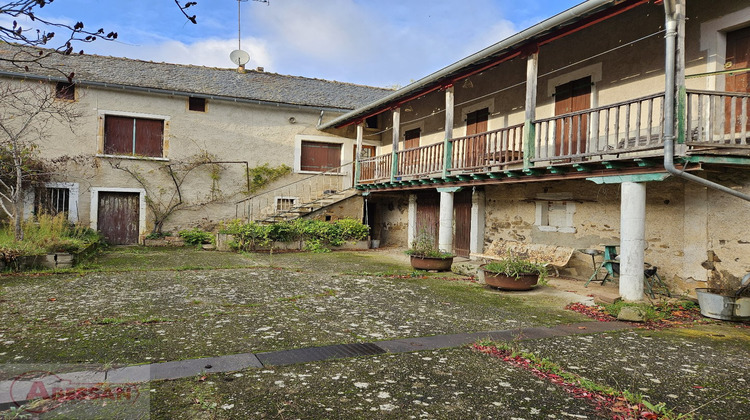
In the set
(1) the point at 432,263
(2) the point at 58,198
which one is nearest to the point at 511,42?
(1) the point at 432,263

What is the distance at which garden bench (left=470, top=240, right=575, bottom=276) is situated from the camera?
834cm

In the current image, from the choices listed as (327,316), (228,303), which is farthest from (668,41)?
(228,303)

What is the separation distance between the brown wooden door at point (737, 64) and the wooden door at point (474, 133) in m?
3.90

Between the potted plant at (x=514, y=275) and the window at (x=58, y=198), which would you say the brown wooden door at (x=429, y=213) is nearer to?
the potted plant at (x=514, y=275)

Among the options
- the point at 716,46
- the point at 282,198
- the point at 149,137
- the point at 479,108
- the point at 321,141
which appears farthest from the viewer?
the point at 321,141

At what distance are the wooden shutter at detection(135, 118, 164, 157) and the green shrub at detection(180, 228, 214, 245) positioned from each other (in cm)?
262

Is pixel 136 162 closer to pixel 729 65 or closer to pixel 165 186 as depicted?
pixel 165 186

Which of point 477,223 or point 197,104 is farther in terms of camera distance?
point 197,104

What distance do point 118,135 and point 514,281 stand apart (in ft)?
40.8

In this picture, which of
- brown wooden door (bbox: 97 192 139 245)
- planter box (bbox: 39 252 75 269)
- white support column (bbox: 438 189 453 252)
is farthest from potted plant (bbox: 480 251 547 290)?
brown wooden door (bbox: 97 192 139 245)

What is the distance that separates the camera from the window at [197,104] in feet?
46.5

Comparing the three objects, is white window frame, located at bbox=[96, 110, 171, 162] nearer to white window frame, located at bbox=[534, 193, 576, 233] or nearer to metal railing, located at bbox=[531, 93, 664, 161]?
white window frame, located at bbox=[534, 193, 576, 233]

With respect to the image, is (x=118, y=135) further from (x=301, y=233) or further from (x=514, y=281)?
(x=514, y=281)

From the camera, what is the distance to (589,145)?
661cm
